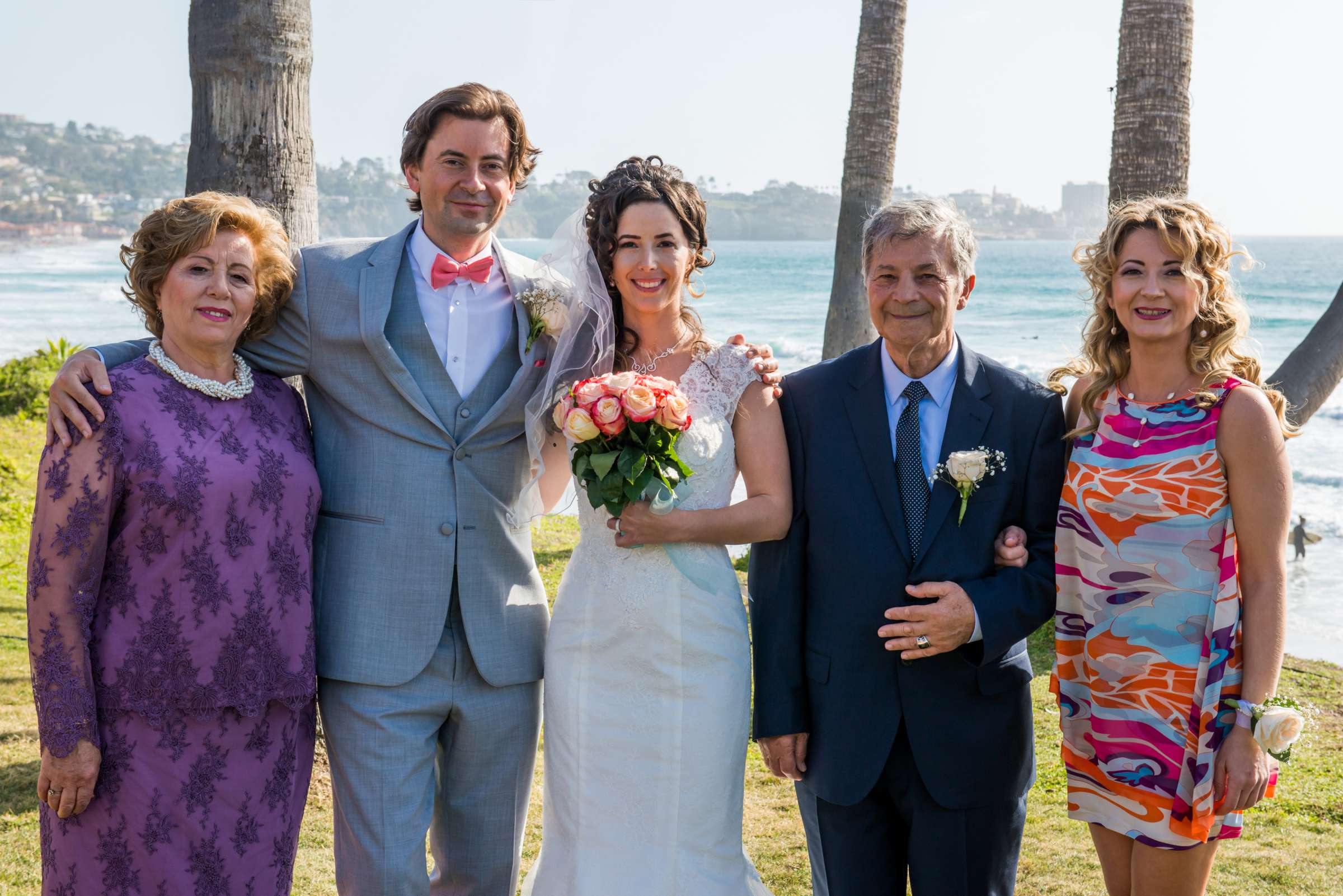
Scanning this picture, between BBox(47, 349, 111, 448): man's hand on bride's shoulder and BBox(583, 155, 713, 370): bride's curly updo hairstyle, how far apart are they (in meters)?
1.52

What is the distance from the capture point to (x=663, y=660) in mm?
3523

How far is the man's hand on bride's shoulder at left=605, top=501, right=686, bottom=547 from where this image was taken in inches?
133

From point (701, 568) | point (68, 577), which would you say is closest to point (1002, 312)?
point (701, 568)

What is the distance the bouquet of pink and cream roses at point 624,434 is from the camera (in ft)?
10.4

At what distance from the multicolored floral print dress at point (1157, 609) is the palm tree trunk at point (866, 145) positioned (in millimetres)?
6505

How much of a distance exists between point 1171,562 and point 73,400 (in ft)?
10.2

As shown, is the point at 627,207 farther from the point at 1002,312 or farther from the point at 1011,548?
the point at 1002,312

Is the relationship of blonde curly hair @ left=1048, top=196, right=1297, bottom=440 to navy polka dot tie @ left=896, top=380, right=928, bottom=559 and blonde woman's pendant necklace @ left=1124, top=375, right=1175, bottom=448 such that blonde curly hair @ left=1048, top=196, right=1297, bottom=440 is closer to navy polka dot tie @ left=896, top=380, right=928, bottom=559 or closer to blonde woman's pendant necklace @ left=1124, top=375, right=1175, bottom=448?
blonde woman's pendant necklace @ left=1124, top=375, right=1175, bottom=448

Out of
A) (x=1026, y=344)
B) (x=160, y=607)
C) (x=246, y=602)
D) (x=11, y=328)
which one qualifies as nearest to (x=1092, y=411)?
(x=246, y=602)

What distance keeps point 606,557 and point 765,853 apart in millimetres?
2190

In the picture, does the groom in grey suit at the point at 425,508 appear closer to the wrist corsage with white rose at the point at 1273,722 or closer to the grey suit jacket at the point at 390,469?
the grey suit jacket at the point at 390,469

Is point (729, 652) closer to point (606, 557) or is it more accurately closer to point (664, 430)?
point (606, 557)

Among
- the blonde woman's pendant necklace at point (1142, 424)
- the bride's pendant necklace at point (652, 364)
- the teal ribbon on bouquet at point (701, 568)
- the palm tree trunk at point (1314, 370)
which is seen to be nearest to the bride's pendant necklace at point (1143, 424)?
the blonde woman's pendant necklace at point (1142, 424)

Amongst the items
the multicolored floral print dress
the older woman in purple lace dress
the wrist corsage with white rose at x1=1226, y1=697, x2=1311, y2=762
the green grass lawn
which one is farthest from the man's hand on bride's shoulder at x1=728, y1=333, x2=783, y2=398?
the wrist corsage with white rose at x1=1226, y1=697, x2=1311, y2=762
